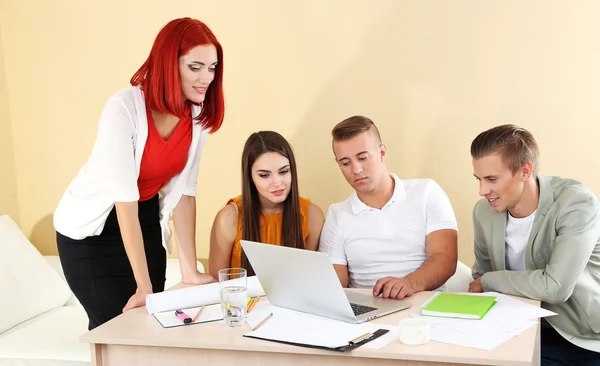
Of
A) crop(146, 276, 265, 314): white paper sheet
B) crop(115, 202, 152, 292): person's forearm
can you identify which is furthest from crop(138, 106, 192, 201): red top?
crop(146, 276, 265, 314): white paper sheet

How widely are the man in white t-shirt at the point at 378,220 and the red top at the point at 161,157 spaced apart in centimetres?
55

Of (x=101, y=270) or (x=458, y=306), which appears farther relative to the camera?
(x=101, y=270)

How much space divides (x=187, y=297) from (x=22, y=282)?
4.08 ft

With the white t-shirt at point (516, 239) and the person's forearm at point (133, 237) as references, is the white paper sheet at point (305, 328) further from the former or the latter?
the white t-shirt at point (516, 239)

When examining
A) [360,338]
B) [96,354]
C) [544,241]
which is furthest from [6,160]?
[544,241]

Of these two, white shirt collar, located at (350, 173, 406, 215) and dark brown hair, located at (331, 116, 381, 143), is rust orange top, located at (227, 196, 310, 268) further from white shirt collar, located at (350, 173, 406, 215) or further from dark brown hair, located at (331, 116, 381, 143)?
dark brown hair, located at (331, 116, 381, 143)

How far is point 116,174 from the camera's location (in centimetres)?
195

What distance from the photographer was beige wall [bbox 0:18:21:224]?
3230 millimetres

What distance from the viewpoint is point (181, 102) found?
205 cm

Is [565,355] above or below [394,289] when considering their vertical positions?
below

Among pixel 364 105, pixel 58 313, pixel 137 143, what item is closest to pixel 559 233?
pixel 364 105

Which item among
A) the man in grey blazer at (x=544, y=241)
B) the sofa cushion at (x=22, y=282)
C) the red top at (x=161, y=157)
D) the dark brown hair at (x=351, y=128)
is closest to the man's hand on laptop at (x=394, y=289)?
the man in grey blazer at (x=544, y=241)

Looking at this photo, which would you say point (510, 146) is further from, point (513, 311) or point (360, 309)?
point (360, 309)

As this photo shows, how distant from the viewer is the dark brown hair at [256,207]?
95.1 inches
